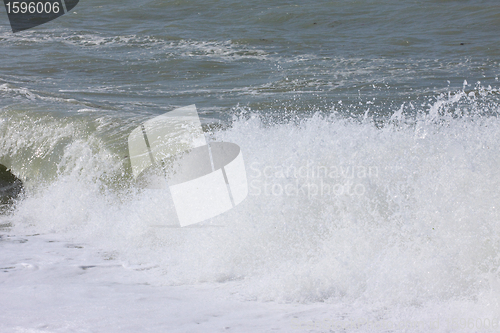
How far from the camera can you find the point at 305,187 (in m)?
3.61

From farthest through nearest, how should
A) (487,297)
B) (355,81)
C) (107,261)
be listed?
1. (355,81)
2. (107,261)
3. (487,297)

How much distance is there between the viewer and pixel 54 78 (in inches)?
346

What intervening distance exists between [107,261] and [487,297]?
2.43 m

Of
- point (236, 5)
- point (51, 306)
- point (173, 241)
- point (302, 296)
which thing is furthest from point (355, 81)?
point (236, 5)

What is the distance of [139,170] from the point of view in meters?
4.53

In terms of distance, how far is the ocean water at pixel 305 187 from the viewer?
9.24ft

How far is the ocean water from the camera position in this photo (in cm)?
282

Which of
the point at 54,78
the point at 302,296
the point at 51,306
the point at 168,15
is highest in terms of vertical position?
the point at 168,15

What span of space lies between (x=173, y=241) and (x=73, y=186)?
1.58m

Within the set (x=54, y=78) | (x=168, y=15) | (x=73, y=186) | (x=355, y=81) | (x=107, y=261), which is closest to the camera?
(x=107, y=261)

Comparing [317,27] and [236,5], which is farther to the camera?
[236,5]

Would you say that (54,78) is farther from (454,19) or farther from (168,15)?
(454,19)

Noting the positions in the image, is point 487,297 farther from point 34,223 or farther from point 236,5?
point 236,5

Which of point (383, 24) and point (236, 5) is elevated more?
point (236, 5)
